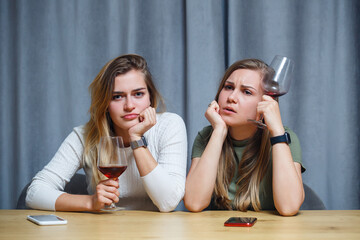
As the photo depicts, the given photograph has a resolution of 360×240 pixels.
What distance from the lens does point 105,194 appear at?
1449mm

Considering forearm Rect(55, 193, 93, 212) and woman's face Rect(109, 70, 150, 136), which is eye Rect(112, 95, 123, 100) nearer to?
woman's face Rect(109, 70, 150, 136)

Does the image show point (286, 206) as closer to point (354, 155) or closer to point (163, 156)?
point (163, 156)

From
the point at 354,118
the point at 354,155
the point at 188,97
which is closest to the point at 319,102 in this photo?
the point at 354,118

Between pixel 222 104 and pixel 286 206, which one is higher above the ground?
pixel 222 104

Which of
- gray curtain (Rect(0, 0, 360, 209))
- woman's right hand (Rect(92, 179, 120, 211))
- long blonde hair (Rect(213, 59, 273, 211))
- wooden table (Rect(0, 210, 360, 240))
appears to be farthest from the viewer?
gray curtain (Rect(0, 0, 360, 209))

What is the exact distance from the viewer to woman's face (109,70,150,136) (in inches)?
67.7

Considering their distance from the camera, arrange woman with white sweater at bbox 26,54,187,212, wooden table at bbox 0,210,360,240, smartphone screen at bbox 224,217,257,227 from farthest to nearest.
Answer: woman with white sweater at bbox 26,54,187,212
smartphone screen at bbox 224,217,257,227
wooden table at bbox 0,210,360,240

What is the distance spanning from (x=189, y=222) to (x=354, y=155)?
1.57m

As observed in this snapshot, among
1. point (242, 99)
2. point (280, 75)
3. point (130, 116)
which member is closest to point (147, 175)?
point (130, 116)

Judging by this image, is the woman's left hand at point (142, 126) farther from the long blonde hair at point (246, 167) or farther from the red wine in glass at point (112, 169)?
the long blonde hair at point (246, 167)

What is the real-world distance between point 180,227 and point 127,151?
72cm

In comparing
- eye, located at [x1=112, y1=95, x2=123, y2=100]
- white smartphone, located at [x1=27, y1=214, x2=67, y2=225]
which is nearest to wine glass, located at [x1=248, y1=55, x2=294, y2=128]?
eye, located at [x1=112, y1=95, x2=123, y2=100]

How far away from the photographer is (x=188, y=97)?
2494mm

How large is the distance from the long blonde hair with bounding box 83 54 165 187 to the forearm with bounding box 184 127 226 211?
1.25ft
